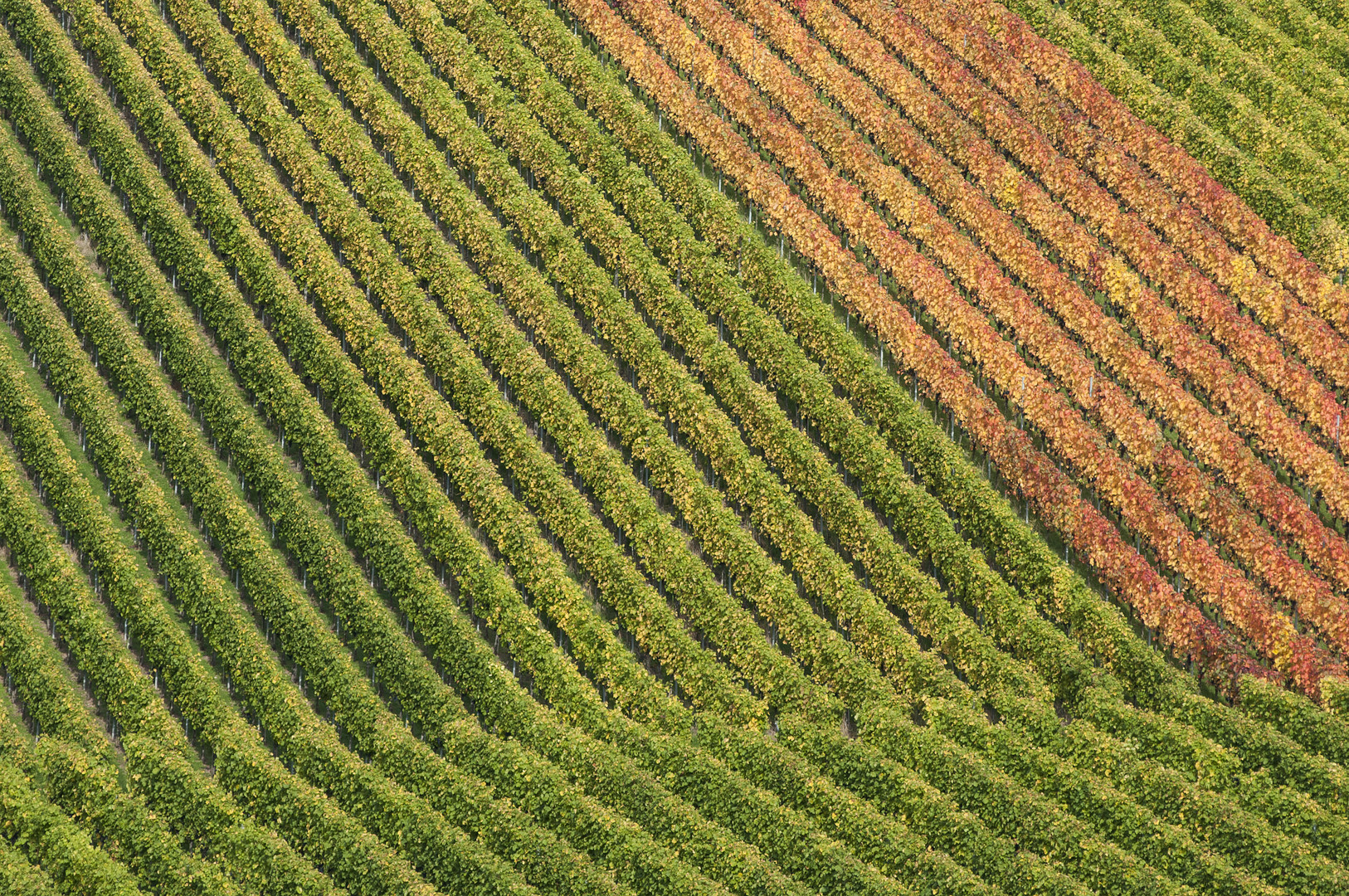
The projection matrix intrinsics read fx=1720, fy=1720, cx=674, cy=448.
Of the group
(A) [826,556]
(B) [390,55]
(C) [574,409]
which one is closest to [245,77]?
(B) [390,55]

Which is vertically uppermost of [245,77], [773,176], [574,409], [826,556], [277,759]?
[245,77]

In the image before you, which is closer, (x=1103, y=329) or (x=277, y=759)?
(x=277, y=759)

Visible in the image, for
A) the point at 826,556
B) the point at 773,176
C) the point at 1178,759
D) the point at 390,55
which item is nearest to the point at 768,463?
the point at 826,556

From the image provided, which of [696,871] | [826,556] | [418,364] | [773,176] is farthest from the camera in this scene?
[773,176]

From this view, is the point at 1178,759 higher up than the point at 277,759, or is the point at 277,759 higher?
the point at 277,759

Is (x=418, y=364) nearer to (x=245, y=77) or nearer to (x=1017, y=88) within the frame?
(x=245, y=77)

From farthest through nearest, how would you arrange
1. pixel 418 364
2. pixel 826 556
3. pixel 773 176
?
1. pixel 773 176
2. pixel 418 364
3. pixel 826 556

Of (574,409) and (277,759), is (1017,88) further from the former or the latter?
(277,759)
